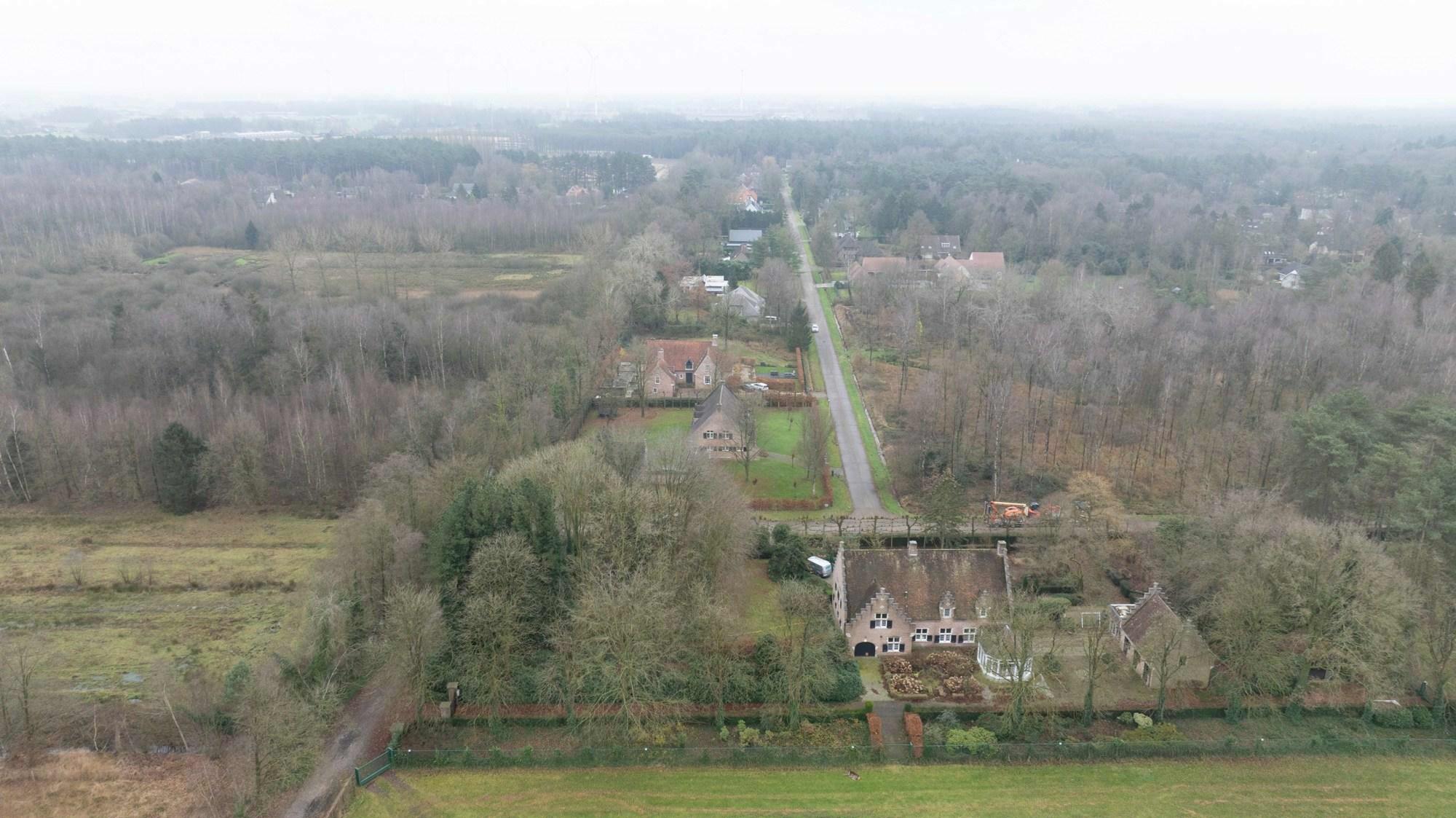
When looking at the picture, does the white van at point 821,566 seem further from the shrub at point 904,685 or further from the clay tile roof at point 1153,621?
the clay tile roof at point 1153,621

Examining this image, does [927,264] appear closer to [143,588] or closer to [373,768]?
[143,588]

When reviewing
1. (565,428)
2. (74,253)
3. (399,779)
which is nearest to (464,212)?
(74,253)

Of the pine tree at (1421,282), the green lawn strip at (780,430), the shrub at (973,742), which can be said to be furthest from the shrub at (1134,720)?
the pine tree at (1421,282)

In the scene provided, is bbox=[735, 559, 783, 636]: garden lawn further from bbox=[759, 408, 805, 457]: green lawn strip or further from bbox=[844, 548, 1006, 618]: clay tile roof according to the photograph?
bbox=[759, 408, 805, 457]: green lawn strip

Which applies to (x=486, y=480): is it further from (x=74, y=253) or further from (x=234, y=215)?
(x=234, y=215)

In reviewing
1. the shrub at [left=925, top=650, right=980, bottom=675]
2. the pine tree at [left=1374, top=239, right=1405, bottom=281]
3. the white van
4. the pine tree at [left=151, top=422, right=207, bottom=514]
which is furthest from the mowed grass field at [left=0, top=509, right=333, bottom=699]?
the pine tree at [left=1374, top=239, right=1405, bottom=281]

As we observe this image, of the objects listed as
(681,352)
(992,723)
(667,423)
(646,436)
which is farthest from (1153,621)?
(681,352)
